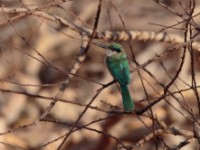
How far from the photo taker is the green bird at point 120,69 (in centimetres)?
282

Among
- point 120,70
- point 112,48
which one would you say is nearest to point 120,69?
point 120,70

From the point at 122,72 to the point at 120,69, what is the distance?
47mm

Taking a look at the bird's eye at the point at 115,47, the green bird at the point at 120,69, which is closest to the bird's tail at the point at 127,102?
the green bird at the point at 120,69

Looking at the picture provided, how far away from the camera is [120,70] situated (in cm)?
292

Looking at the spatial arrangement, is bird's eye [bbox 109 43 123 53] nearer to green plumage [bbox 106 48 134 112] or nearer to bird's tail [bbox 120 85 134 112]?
green plumage [bbox 106 48 134 112]

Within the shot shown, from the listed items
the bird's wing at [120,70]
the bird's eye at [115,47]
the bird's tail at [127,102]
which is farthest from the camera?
the bird's eye at [115,47]

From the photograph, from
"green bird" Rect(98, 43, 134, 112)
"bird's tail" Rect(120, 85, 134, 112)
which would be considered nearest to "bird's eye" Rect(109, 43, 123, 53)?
"green bird" Rect(98, 43, 134, 112)

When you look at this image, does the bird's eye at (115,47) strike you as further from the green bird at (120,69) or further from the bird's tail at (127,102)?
the bird's tail at (127,102)

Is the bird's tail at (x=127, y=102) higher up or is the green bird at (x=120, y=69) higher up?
the green bird at (x=120, y=69)

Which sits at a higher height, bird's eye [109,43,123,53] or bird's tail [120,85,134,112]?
bird's eye [109,43,123,53]

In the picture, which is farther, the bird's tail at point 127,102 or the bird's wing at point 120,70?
the bird's wing at point 120,70

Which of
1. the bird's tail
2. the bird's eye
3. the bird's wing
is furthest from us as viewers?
the bird's eye

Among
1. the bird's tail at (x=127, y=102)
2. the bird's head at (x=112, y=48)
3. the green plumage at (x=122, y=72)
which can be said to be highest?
the bird's head at (x=112, y=48)

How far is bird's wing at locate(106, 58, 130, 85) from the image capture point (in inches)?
114
